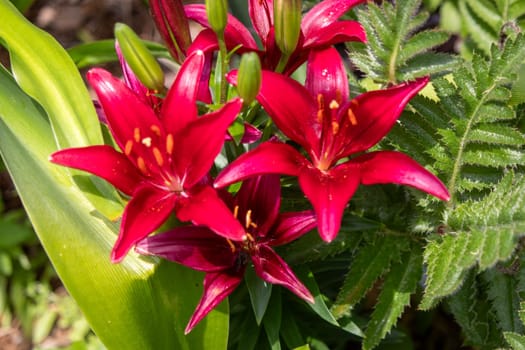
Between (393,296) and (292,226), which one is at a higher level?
(292,226)

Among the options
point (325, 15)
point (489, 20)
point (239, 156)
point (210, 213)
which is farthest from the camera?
point (489, 20)

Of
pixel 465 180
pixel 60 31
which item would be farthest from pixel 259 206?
pixel 60 31

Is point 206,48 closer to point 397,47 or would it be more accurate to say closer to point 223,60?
point 223,60

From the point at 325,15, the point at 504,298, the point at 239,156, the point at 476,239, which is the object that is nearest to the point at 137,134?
the point at 239,156

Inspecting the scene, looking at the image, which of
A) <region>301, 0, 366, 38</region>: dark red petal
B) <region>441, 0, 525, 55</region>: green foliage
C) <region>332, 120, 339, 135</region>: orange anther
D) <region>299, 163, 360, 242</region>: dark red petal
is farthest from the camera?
<region>441, 0, 525, 55</region>: green foliage

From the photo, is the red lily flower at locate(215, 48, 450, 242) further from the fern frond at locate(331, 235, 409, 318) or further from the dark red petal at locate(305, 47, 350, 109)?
the fern frond at locate(331, 235, 409, 318)

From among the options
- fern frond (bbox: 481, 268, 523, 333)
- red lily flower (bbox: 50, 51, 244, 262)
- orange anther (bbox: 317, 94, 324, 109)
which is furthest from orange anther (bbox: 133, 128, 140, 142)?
fern frond (bbox: 481, 268, 523, 333)
